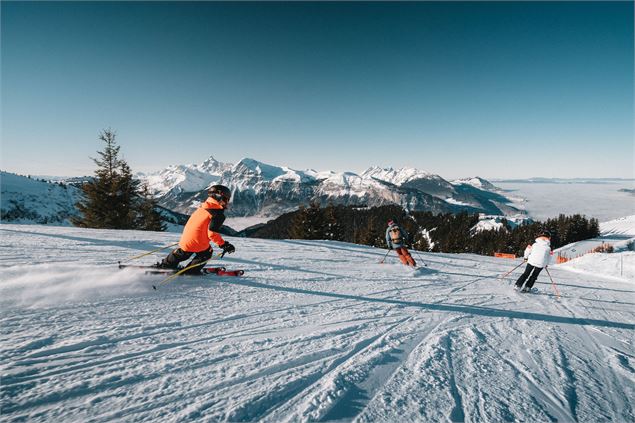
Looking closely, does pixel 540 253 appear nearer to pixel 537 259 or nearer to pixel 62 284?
pixel 537 259

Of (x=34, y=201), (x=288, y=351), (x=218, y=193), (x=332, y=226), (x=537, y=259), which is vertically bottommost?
(x=288, y=351)

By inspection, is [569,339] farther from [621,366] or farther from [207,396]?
[207,396]

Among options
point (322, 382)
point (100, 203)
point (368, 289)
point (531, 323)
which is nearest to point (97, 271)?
point (322, 382)

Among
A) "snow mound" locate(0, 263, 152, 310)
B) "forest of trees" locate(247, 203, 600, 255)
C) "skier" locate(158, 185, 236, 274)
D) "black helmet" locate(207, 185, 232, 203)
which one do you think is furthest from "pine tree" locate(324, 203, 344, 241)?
"snow mound" locate(0, 263, 152, 310)

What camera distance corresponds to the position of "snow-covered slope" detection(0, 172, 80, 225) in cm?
7144

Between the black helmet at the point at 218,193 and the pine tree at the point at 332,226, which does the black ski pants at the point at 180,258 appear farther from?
the pine tree at the point at 332,226

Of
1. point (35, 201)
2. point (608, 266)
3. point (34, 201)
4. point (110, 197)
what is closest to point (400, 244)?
point (608, 266)

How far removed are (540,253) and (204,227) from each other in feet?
28.9

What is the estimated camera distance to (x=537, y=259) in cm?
737

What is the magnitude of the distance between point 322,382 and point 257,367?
2.45ft

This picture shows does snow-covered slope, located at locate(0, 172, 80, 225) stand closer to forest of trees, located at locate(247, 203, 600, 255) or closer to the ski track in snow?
forest of trees, located at locate(247, 203, 600, 255)

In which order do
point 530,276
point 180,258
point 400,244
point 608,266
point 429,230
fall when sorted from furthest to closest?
point 429,230
point 608,266
point 400,244
point 530,276
point 180,258

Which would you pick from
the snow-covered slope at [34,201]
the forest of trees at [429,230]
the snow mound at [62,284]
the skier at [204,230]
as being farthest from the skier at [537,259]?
the snow-covered slope at [34,201]

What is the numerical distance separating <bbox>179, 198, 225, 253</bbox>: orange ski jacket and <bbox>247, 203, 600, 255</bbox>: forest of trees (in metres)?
6.58
